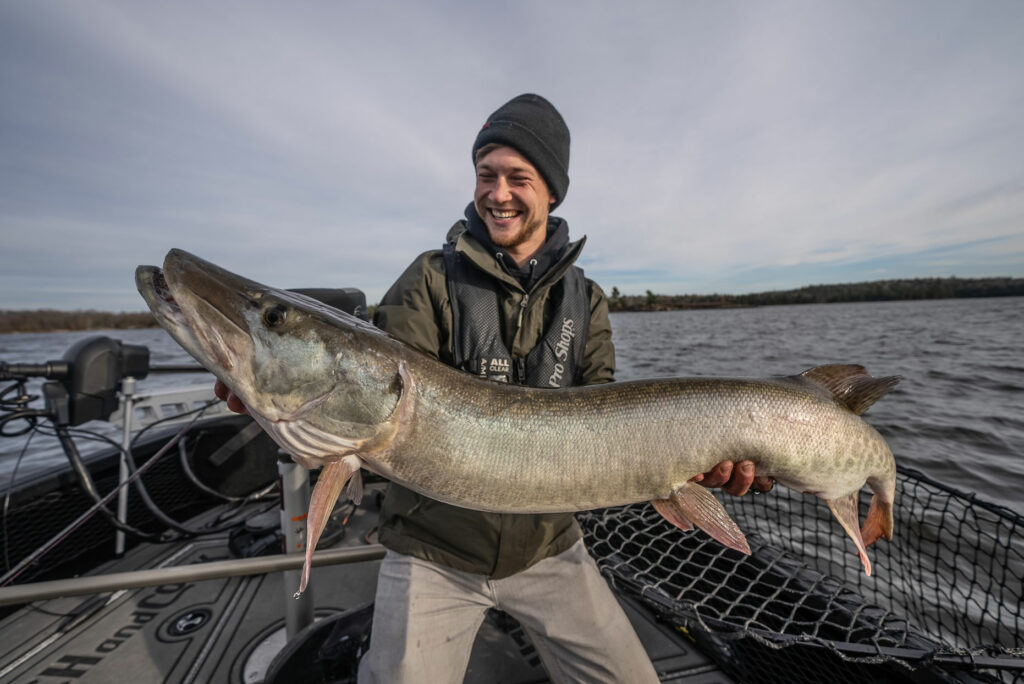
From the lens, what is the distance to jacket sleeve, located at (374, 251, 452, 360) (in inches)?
89.7

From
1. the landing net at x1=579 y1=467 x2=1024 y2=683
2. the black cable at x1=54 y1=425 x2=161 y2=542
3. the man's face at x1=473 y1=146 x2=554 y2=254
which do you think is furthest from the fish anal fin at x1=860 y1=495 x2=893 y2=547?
the black cable at x1=54 y1=425 x2=161 y2=542

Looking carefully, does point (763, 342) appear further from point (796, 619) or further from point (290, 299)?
point (290, 299)

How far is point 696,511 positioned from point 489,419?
104 cm

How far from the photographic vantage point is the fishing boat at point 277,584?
2244 mm

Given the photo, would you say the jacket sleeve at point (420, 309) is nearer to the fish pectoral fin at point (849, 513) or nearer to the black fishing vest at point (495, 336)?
the black fishing vest at point (495, 336)

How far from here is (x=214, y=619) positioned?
9.78ft

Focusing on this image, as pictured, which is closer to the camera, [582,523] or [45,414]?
[45,414]

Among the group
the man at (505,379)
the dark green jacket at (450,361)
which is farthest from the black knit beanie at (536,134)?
the dark green jacket at (450,361)

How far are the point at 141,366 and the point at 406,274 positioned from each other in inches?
120

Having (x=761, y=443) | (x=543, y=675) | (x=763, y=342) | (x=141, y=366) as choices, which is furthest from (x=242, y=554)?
(x=763, y=342)

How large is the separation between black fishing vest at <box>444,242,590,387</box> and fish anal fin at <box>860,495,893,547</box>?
5.61 feet

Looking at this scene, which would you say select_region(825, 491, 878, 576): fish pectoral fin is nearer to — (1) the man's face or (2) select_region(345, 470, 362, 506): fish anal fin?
(1) the man's face

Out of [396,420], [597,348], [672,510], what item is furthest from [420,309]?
→ [672,510]

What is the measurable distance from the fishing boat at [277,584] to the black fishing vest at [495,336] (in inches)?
22.0
